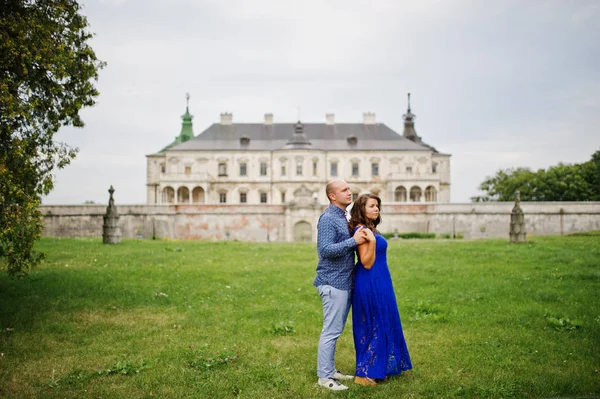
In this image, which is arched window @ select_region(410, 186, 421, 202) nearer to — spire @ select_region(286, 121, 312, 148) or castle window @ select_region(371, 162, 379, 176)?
castle window @ select_region(371, 162, 379, 176)

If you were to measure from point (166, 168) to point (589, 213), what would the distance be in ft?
134

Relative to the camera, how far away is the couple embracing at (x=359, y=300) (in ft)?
16.7

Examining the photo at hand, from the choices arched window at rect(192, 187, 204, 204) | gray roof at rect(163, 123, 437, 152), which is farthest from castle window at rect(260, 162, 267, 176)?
arched window at rect(192, 187, 204, 204)

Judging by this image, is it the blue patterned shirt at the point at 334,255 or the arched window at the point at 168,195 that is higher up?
the arched window at the point at 168,195

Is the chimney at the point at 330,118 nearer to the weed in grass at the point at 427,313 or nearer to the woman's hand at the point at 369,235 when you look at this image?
the weed in grass at the point at 427,313

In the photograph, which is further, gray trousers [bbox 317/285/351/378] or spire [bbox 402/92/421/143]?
spire [bbox 402/92/421/143]

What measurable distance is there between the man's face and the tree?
4744 millimetres

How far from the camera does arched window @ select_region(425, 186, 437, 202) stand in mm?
54062

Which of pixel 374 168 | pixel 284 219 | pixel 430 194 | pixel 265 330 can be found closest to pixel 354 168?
pixel 374 168

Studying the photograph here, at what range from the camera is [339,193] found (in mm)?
5133

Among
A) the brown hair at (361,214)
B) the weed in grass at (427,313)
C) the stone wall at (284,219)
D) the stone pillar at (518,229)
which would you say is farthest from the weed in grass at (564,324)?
the stone wall at (284,219)

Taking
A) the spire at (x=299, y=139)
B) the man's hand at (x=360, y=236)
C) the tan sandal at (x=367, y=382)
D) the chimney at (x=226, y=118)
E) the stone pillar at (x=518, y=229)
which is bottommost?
the tan sandal at (x=367, y=382)

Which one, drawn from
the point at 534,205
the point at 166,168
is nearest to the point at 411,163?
the point at 534,205

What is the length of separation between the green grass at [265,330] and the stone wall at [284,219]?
20.2m
